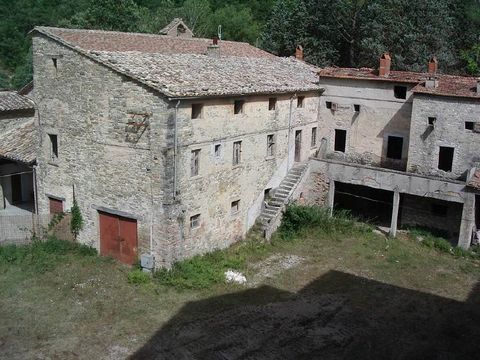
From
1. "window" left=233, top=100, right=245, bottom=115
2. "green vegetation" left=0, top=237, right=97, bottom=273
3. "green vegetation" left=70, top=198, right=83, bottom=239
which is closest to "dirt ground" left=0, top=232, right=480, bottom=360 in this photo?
"green vegetation" left=0, top=237, right=97, bottom=273

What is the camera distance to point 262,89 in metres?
23.5

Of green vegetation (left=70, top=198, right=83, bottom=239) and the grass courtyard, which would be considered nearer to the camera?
the grass courtyard

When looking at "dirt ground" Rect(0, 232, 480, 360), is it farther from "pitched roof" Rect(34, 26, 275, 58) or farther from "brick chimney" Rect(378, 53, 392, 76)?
"brick chimney" Rect(378, 53, 392, 76)

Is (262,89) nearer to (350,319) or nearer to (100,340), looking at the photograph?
(350,319)

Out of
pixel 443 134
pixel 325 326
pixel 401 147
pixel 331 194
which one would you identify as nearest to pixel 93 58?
pixel 325 326

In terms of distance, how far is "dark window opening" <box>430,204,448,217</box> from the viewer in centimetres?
2584

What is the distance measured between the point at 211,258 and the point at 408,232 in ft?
33.7

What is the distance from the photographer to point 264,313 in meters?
17.9

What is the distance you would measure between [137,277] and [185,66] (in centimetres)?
888

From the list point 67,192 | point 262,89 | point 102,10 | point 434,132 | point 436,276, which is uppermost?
point 102,10

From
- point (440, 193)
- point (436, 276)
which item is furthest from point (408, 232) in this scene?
point (436, 276)

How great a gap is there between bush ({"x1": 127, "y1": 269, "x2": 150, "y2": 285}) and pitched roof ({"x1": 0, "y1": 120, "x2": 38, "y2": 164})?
7.94 metres

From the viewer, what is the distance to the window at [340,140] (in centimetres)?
2920

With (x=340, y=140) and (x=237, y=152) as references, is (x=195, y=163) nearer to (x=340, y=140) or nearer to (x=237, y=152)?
(x=237, y=152)
